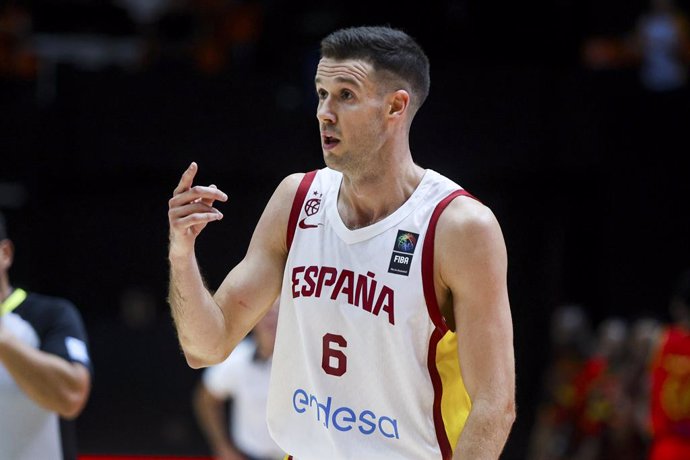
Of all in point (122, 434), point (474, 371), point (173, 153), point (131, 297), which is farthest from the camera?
point (131, 297)

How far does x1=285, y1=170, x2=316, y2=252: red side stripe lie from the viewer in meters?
4.11

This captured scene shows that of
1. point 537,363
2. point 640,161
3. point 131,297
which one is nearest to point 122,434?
point 131,297

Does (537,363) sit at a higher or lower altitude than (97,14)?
lower

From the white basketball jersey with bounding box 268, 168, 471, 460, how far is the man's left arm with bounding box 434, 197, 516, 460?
10cm

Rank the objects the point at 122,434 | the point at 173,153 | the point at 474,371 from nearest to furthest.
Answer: the point at 474,371
the point at 122,434
the point at 173,153

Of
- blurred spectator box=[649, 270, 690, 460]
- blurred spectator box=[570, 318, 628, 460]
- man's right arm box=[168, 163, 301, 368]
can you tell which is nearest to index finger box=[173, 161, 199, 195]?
man's right arm box=[168, 163, 301, 368]

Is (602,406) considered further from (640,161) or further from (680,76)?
(680,76)

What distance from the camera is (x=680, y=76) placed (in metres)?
11.9

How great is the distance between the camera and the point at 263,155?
1174 centimetres

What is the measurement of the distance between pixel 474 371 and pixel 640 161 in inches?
350

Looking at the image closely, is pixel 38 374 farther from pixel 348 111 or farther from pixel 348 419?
pixel 348 111

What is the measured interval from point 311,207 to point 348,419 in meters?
0.73

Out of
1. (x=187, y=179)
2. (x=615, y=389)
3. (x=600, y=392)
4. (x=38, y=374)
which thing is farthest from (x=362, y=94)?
(x=600, y=392)

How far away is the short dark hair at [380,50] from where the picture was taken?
12.8 ft
